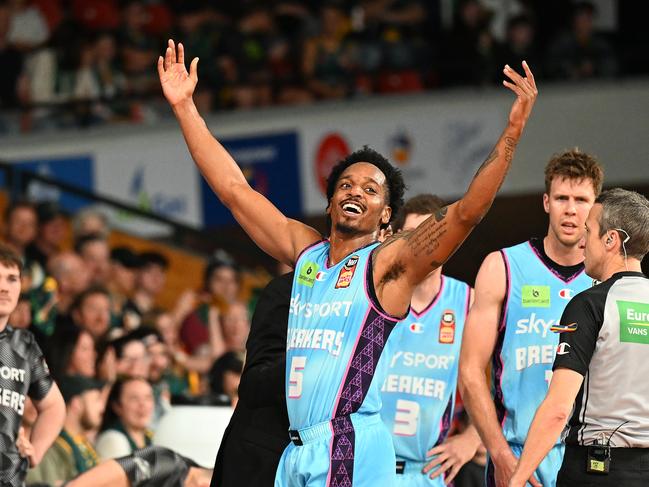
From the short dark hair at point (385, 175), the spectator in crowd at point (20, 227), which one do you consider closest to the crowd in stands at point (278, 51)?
the spectator in crowd at point (20, 227)

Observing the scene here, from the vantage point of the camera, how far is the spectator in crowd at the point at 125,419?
26.9ft

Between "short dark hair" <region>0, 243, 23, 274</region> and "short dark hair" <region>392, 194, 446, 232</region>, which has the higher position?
"short dark hair" <region>392, 194, 446, 232</region>

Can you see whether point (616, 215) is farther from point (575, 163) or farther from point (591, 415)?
point (575, 163)

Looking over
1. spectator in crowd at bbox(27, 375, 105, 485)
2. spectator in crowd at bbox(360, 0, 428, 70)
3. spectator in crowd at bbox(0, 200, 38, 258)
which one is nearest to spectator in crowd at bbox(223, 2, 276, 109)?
spectator in crowd at bbox(360, 0, 428, 70)

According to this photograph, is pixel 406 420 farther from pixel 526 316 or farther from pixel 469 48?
pixel 469 48

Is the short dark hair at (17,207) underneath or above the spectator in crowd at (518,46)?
underneath

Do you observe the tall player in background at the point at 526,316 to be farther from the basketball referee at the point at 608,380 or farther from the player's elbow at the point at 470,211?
the player's elbow at the point at 470,211

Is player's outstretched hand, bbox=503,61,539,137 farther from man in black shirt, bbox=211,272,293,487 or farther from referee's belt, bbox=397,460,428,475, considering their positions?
referee's belt, bbox=397,460,428,475

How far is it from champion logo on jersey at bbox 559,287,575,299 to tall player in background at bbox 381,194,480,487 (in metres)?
0.88

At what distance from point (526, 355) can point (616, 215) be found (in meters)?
1.45

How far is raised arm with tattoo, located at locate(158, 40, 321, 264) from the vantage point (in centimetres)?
580

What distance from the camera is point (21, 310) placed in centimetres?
928

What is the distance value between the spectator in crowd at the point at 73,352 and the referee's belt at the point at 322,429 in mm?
4121

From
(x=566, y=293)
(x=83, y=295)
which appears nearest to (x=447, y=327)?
(x=566, y=293)
